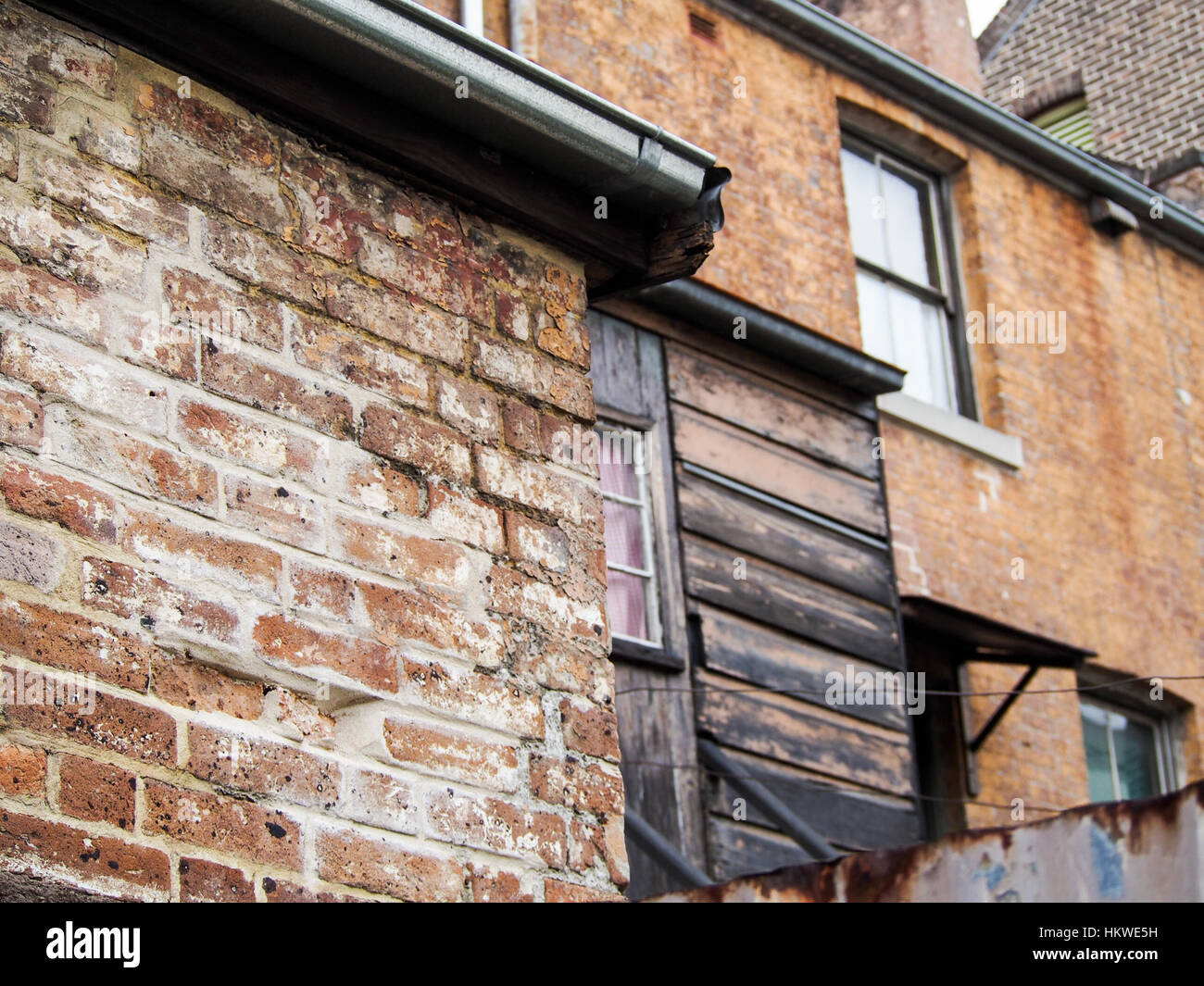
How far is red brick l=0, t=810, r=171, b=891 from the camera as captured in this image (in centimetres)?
265

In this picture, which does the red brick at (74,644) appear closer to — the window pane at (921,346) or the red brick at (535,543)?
the red brick at (535,543)

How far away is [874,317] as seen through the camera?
10.5 meters

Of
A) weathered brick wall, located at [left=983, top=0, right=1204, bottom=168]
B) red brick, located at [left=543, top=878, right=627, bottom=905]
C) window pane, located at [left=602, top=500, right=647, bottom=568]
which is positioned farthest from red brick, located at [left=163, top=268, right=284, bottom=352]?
weathered brick wall, located at [left=983, top=0, right=1204, bottom=168]

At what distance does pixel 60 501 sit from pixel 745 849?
5516 mm

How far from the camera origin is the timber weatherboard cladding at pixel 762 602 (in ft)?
25.9

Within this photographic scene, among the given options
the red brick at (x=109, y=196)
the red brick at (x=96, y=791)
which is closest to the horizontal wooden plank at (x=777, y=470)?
the red brick at (x=109, y=196)

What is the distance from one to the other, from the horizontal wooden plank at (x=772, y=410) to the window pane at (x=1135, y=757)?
2.95 m

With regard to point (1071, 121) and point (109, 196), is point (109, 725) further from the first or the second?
point (1071, 121)

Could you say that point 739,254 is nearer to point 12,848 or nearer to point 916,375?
point 916,375

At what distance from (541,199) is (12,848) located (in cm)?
197

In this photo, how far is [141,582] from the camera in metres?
2.98

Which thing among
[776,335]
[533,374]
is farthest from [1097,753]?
[533,374]

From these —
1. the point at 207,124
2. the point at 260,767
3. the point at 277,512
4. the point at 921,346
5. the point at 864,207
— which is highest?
the point at 864,207

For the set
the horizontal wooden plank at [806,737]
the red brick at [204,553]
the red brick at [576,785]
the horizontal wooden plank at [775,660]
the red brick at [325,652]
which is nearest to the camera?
the red brick at [204,553]
